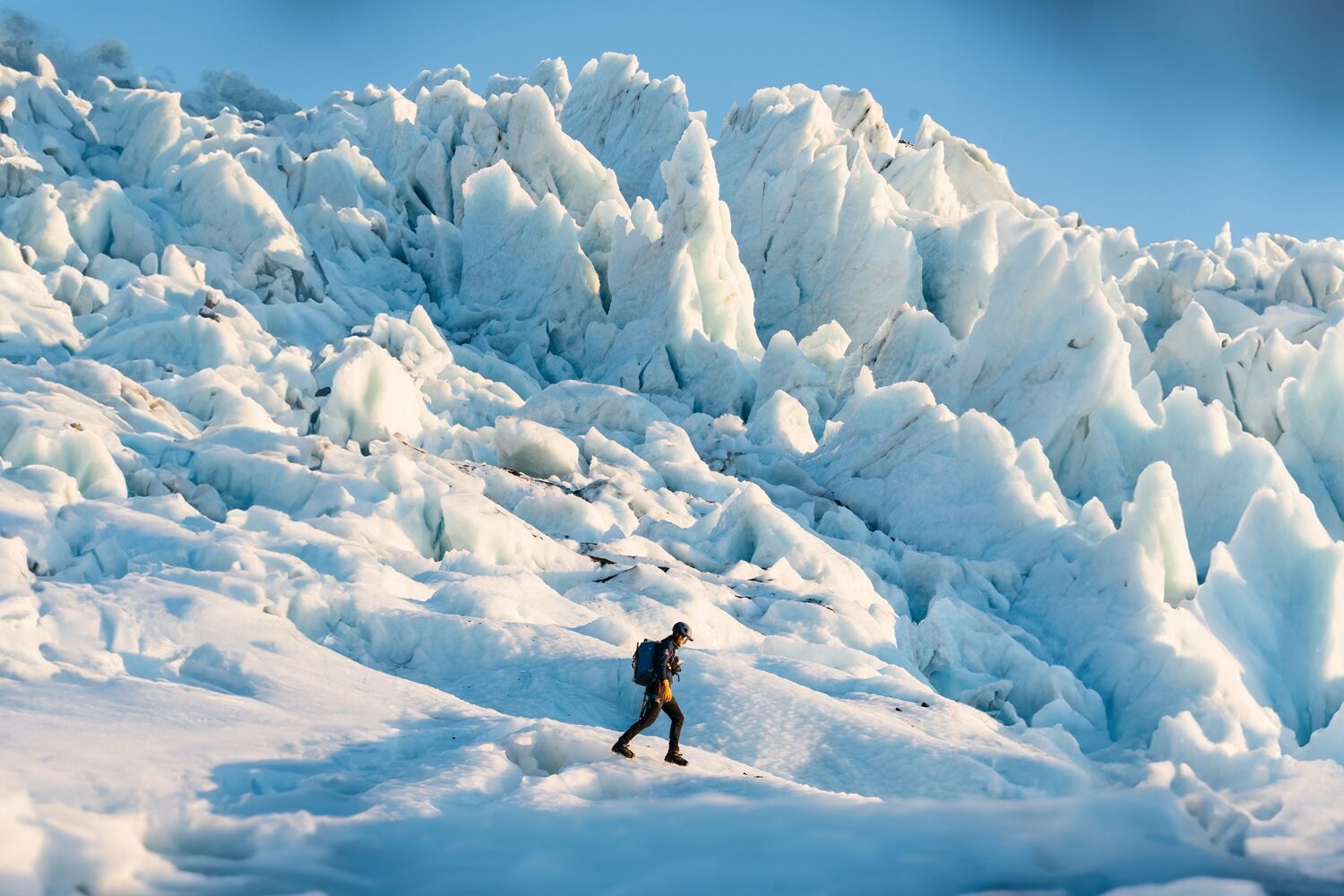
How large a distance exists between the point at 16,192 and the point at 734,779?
3794 centimetres

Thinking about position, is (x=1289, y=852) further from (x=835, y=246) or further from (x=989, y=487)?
(x=835, y=246)

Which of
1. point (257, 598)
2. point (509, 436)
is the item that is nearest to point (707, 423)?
point (509, 436)

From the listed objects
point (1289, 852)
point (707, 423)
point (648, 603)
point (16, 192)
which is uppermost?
point (16, 192)

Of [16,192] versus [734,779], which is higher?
[16,192]

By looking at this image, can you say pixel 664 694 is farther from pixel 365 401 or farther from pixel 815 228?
pixel 815 228

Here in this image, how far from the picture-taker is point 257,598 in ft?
40.5

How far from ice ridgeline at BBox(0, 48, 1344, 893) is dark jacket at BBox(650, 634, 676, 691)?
2.42ft

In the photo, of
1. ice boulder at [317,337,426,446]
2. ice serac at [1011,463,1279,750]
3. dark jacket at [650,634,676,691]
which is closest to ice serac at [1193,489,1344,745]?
ice serac at [1011,463,1279,750]

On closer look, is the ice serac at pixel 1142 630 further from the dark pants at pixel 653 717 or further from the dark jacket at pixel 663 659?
the dark jacket at pixel 663 659

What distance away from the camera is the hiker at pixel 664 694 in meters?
8.58

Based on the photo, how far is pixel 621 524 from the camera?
821 inches

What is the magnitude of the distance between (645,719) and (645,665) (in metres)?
Answer: 0.44

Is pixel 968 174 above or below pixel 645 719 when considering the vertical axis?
above

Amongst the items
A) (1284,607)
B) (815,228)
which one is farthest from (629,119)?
(1284,607)
